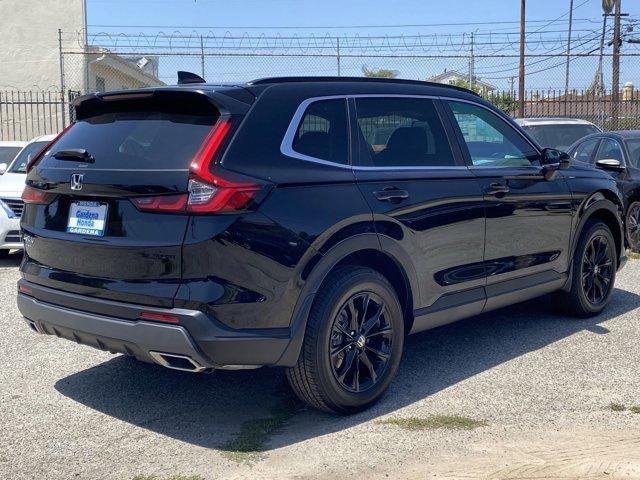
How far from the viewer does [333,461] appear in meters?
3.88

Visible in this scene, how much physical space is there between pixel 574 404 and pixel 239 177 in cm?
249

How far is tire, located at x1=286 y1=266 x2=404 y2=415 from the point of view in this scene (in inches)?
164

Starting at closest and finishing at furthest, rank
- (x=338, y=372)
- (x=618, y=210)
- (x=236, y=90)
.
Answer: (x=236, y=90) < (x=338, y=372) < (x=618, y=210)

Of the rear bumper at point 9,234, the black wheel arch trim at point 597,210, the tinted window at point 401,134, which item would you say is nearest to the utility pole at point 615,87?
the black wheel arch trim at point 597,210

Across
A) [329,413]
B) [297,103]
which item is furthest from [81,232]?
[329,413]

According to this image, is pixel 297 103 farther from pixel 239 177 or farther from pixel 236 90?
pixel 239 177

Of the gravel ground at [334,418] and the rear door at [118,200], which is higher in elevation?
the rear door at [118,200]

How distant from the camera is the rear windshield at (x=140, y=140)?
3932 millimetres

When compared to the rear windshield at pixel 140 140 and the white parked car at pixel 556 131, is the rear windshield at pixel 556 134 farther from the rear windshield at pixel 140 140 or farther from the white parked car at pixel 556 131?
the rear windshield at pixel 140 140

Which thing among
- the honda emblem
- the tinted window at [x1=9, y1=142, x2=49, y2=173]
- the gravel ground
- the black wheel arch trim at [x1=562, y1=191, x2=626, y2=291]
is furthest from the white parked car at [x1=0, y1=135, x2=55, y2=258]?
the black wheel arch trim at [x1=562, y1=191, x2=626, y2=291]

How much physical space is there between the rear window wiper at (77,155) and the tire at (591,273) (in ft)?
13.1

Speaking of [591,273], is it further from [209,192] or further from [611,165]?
[209,192]

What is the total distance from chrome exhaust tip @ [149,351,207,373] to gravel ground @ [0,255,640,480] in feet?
1.57

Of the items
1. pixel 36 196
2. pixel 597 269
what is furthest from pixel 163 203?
pixel 597 269
